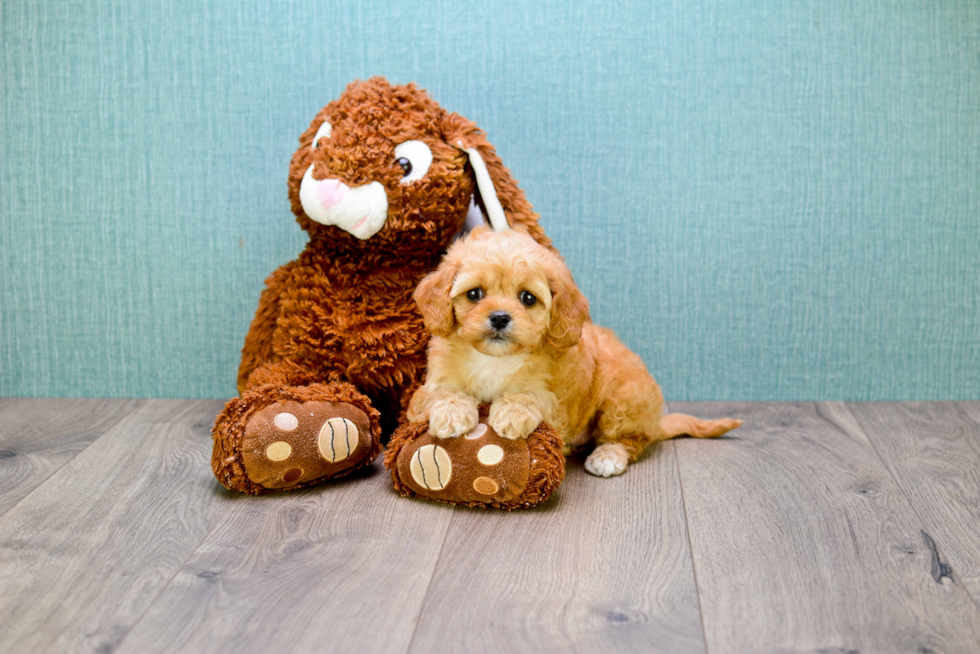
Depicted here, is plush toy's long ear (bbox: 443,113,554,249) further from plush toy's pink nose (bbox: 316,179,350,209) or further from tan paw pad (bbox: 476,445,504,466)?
tan paw pad (bbox: 476,445,504,466)

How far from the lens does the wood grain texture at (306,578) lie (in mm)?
1111

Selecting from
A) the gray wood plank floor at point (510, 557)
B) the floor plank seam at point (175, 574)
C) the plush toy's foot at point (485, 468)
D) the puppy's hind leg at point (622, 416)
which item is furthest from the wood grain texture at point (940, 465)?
the floor plank seam at point (175, 574)

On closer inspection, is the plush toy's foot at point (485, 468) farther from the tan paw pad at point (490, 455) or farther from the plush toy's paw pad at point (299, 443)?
the plush toy's paw pad at point (299, 443)

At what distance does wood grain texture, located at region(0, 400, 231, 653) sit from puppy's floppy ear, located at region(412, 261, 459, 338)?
517 millimetres

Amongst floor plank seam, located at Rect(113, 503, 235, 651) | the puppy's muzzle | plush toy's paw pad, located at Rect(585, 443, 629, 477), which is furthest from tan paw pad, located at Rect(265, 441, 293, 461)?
plush toy's paw pad, located at Rect(585, 443, 629, 477)

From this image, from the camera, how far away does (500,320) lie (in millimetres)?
1453

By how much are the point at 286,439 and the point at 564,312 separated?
0.56 meters

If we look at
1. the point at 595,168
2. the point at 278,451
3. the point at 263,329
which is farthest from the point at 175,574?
the point at 595,168

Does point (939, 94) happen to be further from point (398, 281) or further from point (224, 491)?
point (224, 491)

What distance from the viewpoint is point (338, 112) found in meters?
1.76

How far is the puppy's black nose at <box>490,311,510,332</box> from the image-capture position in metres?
1.45

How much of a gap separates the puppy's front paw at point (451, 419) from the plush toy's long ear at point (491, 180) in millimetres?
416

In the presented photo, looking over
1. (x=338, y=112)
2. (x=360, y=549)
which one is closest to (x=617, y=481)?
(x=360, y=549)

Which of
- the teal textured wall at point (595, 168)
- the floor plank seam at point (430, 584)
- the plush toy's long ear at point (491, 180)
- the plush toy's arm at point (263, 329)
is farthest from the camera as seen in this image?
the teal textured wall at point (595, 168)
